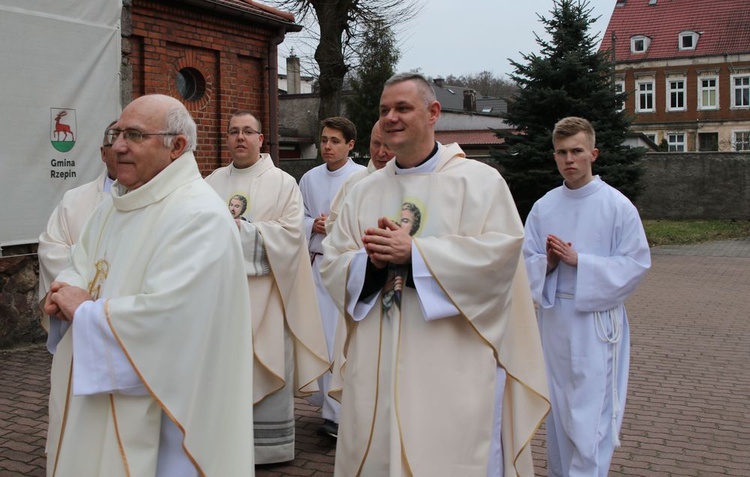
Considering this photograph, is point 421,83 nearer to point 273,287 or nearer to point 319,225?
point 273,287

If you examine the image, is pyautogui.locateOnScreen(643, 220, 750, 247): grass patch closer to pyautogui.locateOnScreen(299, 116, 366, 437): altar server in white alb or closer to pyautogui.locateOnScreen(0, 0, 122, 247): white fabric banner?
pyautogui.locateOnScreen(0, 0, 122, 247): white fabric banner

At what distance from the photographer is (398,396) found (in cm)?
354

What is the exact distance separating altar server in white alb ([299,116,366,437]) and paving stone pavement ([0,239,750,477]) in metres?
0.84

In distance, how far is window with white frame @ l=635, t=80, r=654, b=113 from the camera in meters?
55.0

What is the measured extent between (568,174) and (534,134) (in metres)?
15.9

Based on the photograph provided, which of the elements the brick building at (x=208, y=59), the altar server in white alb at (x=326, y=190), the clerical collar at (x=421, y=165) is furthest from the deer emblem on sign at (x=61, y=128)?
the clerical collar at (x=421, y=165)

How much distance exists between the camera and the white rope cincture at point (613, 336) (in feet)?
16.1

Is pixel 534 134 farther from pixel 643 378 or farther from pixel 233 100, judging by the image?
pixel 643 378

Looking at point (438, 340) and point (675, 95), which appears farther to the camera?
point (675, 95)

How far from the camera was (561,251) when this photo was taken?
4902mm

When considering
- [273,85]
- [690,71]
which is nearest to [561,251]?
[273,85]

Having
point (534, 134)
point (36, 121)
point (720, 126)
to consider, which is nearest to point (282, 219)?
point (36, 121)

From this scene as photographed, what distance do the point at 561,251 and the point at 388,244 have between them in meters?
1.74

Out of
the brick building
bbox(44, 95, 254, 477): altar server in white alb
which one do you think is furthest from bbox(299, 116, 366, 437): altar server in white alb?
the brick building
